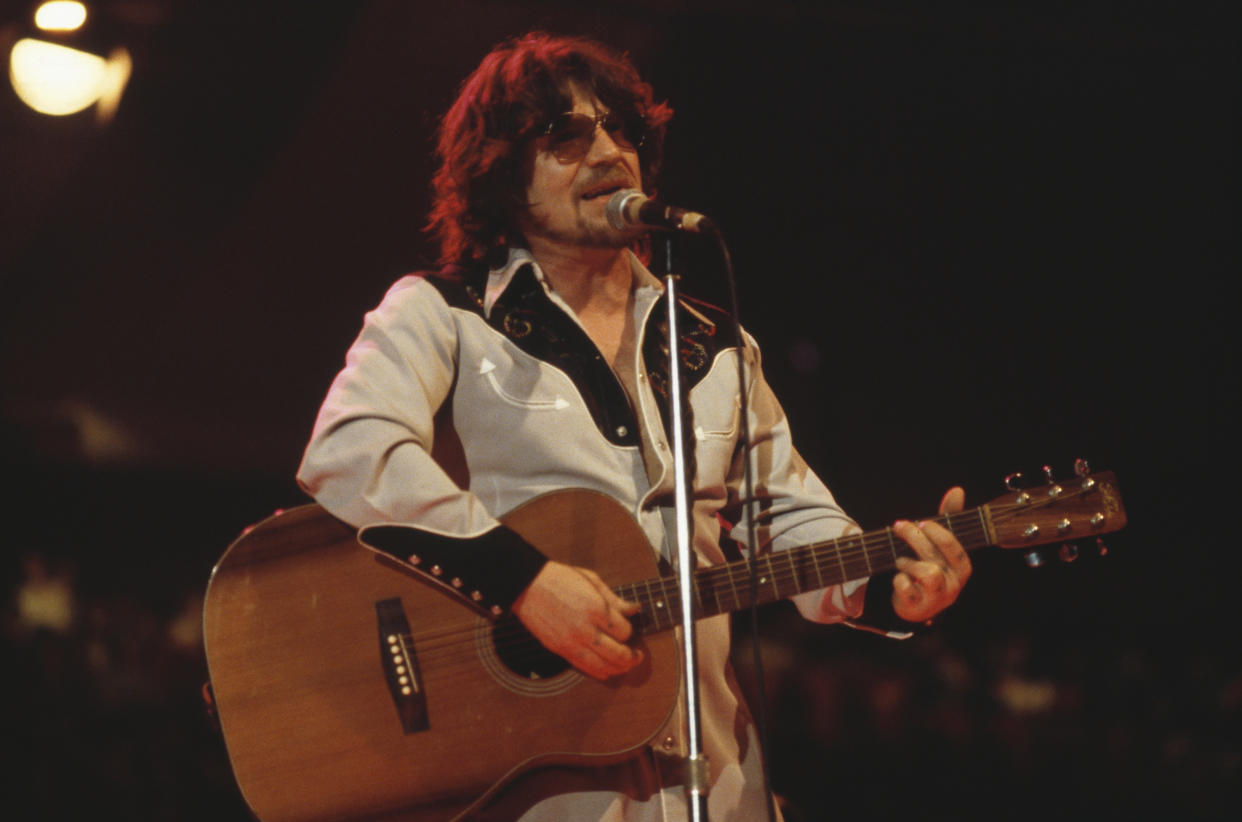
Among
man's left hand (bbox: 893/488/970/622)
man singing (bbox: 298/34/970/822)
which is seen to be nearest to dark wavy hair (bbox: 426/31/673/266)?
man singing (bbox: 298/34/970/822)

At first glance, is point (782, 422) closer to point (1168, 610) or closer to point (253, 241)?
point (253, 241)

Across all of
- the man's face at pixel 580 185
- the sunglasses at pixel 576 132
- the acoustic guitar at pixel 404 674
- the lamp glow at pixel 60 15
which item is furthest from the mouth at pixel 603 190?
the lamp glow at pixel 60 15

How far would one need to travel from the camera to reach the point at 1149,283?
581 cm

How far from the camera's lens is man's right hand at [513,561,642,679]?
6.30ft

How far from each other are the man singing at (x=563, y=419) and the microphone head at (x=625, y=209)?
4.0 inches

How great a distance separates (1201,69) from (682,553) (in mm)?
4153

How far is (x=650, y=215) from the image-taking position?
2.02 m

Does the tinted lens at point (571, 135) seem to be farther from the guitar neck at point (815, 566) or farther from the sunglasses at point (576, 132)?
the guitar neck at point (815, 566)

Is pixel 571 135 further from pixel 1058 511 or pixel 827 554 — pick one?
pixel 1058 511

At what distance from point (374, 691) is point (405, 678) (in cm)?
7

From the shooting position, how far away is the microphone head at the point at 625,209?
81.9 inches

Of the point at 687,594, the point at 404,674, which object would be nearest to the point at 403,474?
the point at 404,674

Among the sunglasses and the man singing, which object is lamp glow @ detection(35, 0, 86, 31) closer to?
the man singing

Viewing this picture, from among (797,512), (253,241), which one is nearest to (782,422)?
(797,512)
